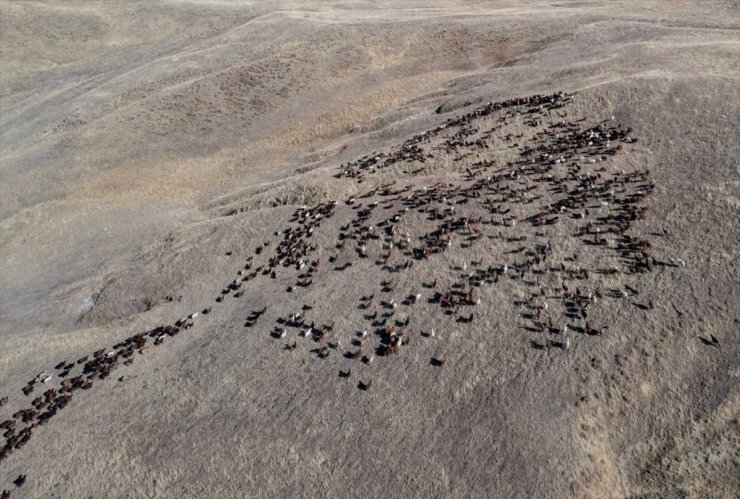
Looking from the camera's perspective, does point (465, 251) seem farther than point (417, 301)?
Yes

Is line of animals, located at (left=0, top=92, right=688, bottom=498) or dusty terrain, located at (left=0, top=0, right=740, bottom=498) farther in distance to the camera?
line of animals, located at (left=0, top=92, right=688, bottom=498)

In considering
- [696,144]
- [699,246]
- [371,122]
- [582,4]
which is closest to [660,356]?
[699,246]

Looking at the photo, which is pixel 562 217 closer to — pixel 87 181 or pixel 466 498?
pixel 466 498

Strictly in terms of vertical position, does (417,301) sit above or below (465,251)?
below

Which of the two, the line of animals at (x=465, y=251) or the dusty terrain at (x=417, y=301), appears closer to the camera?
the dusty terrain at (x=417, y=301)
